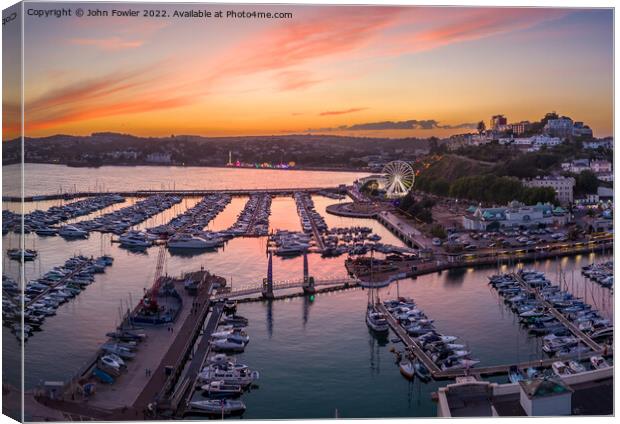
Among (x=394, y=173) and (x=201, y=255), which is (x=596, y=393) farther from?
(x=394, y=173)

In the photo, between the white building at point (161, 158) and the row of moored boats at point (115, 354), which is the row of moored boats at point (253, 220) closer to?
the row of moored boats at point (115, 354)

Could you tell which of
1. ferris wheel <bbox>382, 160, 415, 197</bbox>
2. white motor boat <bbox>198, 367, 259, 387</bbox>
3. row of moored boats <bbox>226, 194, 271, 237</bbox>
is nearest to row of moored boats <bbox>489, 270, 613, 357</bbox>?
white motor boat <bbox>198, 367, 259, 387</bbox>

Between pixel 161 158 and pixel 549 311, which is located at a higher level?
pixel 161 158

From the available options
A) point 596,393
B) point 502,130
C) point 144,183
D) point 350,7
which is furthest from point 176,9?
point 502,130

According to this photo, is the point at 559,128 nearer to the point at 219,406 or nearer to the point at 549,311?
the point at 549,311

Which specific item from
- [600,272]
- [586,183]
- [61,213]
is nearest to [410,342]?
[600,272]

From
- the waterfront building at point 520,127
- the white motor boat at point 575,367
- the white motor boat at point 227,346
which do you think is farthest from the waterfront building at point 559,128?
the white motor boat at point 227,346
